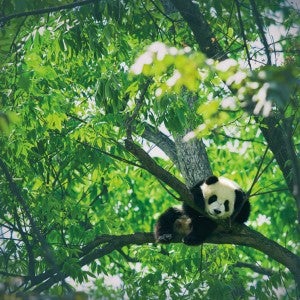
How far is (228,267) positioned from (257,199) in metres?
5.31

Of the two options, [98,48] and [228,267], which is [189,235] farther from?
[98,48]

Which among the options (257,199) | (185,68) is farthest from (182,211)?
(257,199)

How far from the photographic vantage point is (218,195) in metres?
6.64

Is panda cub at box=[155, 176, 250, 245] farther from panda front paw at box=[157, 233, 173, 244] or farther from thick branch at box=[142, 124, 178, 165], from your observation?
thick branch at box=[142, 124, 178, 165]

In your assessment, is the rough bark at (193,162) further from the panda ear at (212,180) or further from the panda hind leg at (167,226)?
the panda ear at (212,180)

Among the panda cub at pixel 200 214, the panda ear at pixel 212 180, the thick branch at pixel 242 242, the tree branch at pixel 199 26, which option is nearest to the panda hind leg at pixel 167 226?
the panda cub at pixel 200 214

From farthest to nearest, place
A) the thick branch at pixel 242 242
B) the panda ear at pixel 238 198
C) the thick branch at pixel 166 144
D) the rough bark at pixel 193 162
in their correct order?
the thick branch at pixel 166 144 < the rough bark at pixel 193 162 < the panda ear at pixel 238 198 < the thick branch at pixel 242 242

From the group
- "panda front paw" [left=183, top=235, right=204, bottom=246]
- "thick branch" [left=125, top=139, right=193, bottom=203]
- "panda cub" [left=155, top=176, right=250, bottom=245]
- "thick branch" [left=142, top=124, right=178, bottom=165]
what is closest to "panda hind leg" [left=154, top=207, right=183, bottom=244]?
"panda cub" [left=155, top=176, right=250, bottom=245]

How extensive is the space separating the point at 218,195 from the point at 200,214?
30cm

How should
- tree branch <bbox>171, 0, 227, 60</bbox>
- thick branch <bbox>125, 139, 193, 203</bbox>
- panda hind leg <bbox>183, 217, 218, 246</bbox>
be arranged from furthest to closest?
1. tree branch <bbox>171, 0, 227, 60</bbox>
2. panda hind leg <bbox>183, 217, 218, 246</bbox>
3. thick branch <bbox>125, 139, 193, 203</bbox>

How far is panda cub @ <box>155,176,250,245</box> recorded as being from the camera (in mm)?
6133

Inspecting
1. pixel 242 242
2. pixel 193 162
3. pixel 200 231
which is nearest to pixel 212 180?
pixel 200 231

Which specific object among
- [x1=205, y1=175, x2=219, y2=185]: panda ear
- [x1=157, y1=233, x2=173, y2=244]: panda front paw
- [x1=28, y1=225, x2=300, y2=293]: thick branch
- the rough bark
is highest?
the rough bark

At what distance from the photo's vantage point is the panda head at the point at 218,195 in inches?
252
